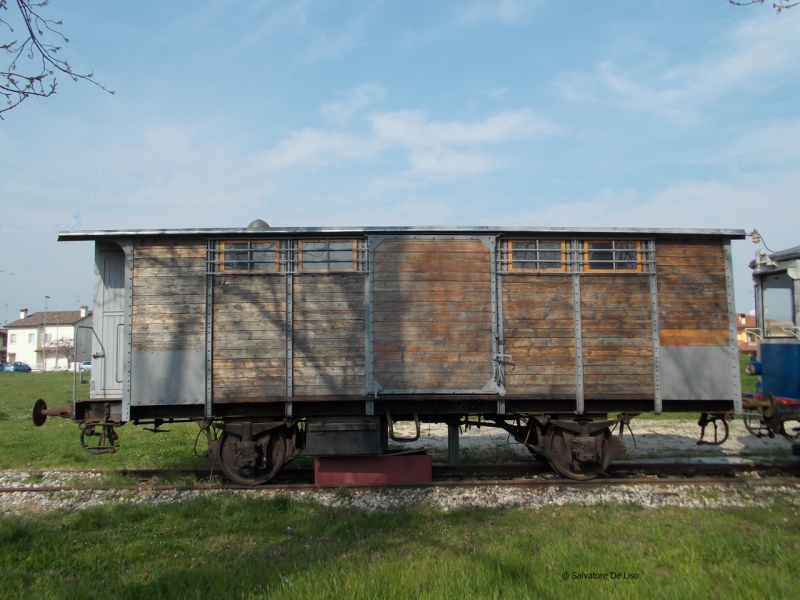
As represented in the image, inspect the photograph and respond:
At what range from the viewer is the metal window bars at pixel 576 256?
8.36 meters

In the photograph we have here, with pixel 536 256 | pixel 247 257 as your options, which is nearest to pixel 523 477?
pixel 536 256

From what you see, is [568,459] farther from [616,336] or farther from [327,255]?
[327,255]

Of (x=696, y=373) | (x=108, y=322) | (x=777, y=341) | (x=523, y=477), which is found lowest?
(x=523, y=477)

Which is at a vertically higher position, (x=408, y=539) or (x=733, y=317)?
(x=733, y=317)

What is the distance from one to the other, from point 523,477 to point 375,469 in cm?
247

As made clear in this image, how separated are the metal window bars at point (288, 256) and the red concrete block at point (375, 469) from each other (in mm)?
2931

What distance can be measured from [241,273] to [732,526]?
7.08 m

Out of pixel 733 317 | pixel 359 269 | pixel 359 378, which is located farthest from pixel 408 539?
pixel 733 317

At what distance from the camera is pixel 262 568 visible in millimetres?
4953

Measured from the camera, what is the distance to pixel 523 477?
890 centimetres

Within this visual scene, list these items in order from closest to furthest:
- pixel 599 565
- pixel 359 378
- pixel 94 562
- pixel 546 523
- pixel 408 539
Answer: pixel 599 565 < pixel 94 562 < pixel 408 539 < pixel 546 523 < pixel 359 378

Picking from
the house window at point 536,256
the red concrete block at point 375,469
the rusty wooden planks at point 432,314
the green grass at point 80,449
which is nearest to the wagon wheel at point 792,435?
the house window at point 536,256

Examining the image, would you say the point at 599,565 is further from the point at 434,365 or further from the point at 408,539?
the point at 434,365

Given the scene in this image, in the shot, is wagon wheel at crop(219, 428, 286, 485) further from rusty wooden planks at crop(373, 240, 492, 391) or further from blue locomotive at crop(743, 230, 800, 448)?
blue locomotive at crop(743, 230, 800, 448)
